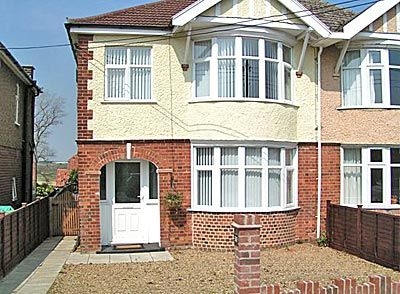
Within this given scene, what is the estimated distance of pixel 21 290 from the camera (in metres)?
11.0

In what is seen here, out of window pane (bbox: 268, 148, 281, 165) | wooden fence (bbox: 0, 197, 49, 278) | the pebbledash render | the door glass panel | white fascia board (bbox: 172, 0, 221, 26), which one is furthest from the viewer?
the door glass panel

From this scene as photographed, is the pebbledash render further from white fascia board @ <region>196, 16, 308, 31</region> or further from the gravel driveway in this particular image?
the gravel driveway

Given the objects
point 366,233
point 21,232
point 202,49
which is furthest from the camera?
point 202,49

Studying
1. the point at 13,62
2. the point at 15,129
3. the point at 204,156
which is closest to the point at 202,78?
the point at 204,156

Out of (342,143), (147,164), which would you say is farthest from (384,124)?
(147,164)

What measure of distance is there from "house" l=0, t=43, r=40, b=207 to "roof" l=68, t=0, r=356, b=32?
4.99 meters

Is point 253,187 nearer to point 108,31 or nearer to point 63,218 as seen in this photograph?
point 108,31

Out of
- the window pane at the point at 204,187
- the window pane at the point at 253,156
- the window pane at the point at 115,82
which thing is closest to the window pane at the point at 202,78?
the window pane at the point at 253,156

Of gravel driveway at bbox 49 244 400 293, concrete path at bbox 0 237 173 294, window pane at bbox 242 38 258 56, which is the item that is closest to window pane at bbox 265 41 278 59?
window pane at bbox 242 38 258 56

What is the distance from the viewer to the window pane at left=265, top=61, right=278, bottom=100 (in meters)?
16.4

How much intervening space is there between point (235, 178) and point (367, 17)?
6.61 meters

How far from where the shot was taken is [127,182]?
16.8m

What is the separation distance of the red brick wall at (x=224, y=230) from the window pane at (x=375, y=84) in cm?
489

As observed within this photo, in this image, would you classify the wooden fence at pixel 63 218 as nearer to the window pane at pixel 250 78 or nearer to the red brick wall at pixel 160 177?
the red brick wall at pixel 160 177
